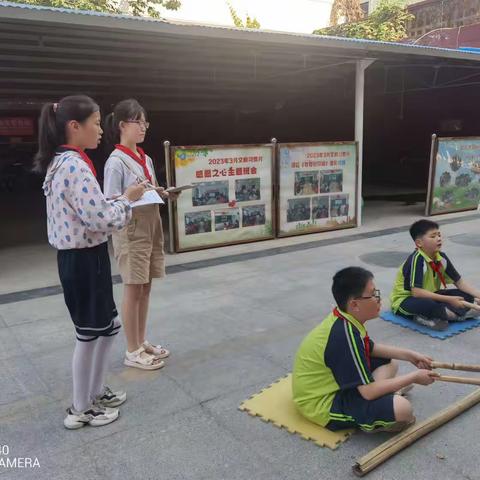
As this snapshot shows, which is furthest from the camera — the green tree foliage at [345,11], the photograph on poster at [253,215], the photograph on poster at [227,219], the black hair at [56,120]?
the green tree foliage at [345,11]

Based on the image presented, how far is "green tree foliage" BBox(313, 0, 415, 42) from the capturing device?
72.4 ft

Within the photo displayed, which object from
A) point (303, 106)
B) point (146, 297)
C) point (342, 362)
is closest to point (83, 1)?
point (303, 106)

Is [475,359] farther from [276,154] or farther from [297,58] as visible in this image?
[297,58]

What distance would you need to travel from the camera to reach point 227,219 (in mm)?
7379

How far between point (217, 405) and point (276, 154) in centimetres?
533

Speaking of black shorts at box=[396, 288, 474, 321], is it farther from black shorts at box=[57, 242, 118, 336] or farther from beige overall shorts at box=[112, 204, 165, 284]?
black shorts at box=[57, 242, 118, 336]

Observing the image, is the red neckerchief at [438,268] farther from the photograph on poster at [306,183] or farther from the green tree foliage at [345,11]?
the green tree foliage at [345,11]

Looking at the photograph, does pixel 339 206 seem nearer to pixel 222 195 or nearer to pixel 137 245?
pixel 222 195

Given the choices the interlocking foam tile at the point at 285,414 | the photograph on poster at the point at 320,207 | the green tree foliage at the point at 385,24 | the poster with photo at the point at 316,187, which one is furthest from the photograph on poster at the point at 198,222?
the green tree foliage at the point at 385,24

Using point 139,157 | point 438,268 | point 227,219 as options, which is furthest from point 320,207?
point 139,157

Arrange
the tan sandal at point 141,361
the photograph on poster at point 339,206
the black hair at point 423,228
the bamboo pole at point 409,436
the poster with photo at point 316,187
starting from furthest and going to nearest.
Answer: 1. the photograph on poster at point 339,206
2. the poster with photo at point 316,187
3. the black hair at point 423,228
4. the tan sandal at point 141,361
5. the bamboo pole at point 409,436

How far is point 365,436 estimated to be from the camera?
2.59 m

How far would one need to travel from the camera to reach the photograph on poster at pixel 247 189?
7.43m

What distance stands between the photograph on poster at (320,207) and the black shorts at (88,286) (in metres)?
5.94
